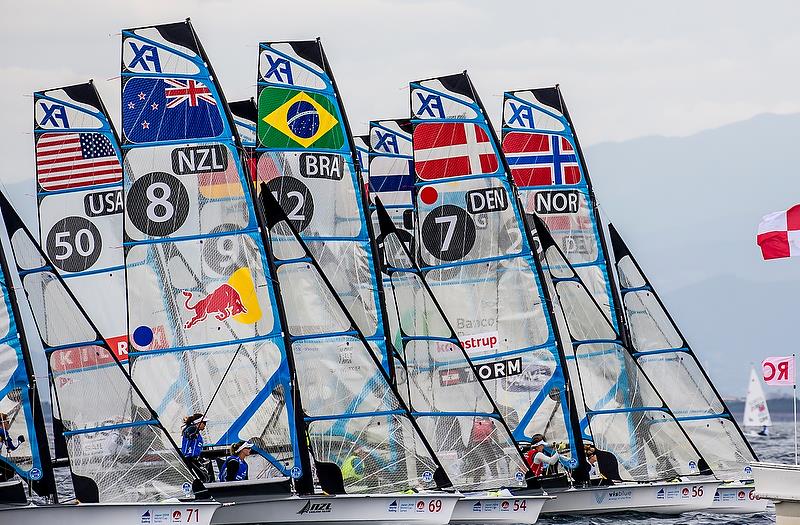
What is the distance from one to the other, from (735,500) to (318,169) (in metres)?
13.4

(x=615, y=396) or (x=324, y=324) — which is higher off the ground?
(x=324, y=324)

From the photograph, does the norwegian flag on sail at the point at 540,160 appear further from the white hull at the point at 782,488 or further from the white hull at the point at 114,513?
the white hull at the point at 114,513

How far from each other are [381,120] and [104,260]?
28.8ft

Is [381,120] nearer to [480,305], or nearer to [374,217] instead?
[374,217]

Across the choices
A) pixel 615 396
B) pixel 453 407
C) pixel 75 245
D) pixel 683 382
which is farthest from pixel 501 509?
pixel 75 245

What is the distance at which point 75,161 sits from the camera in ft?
113

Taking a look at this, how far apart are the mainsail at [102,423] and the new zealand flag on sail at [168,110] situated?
3.56m

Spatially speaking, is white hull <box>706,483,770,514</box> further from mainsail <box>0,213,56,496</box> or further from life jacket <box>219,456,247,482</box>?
mainsail <box>0,213,56,496</box>

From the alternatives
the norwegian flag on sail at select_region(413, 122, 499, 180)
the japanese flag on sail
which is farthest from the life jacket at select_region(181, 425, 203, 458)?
the japanese flag on sail

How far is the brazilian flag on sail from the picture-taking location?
3097cm

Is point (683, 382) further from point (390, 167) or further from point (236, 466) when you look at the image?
point (236, 466)

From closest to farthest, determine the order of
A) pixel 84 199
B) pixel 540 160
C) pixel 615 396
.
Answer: pixel 84 199 → pixel 615 396 → pixel 540 160

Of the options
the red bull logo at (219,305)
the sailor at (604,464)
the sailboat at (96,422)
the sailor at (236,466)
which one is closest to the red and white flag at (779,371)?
the sailor at (604,464)

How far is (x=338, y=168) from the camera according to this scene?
3125cm
